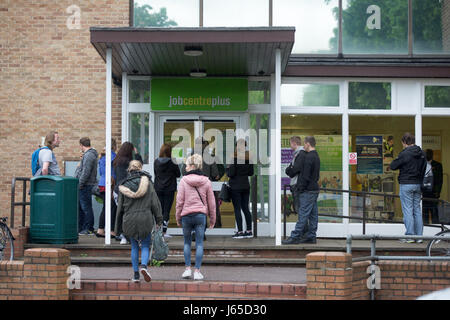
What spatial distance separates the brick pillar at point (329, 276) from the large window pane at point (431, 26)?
6479 millimetres

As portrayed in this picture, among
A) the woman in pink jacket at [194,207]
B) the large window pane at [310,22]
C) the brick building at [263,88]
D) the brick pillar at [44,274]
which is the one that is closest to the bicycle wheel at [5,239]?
the brick pillar at [44,274]

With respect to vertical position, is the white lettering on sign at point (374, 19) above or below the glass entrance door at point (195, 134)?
above

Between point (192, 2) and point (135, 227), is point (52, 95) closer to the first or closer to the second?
point (192, 2)

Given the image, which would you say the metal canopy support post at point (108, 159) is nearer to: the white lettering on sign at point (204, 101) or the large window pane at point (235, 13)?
the white lettering on sign at point (204, 101)

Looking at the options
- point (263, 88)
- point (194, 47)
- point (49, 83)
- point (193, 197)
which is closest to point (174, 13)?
point (263, 88)

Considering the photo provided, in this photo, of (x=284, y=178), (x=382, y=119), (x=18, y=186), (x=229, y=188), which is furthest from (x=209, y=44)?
(x=18, y=186)

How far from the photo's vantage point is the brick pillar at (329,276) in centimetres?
702

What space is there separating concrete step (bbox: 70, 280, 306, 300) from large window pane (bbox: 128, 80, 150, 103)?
16.8 ft

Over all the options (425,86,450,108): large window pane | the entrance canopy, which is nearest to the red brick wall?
the entrance canopy

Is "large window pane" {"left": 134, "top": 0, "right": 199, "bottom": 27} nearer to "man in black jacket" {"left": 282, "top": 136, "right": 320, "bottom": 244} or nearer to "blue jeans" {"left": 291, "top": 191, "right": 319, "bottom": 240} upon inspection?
"man in black jacket" {"left": 282, "top": 136, "right": 320, "bottom": 244}

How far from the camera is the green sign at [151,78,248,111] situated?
1186cm

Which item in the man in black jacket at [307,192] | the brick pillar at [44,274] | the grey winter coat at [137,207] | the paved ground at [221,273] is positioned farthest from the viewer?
the man in black jacket at [307,192]

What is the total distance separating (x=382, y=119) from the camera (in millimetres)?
12047

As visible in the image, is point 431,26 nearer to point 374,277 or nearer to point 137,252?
point 374,277
